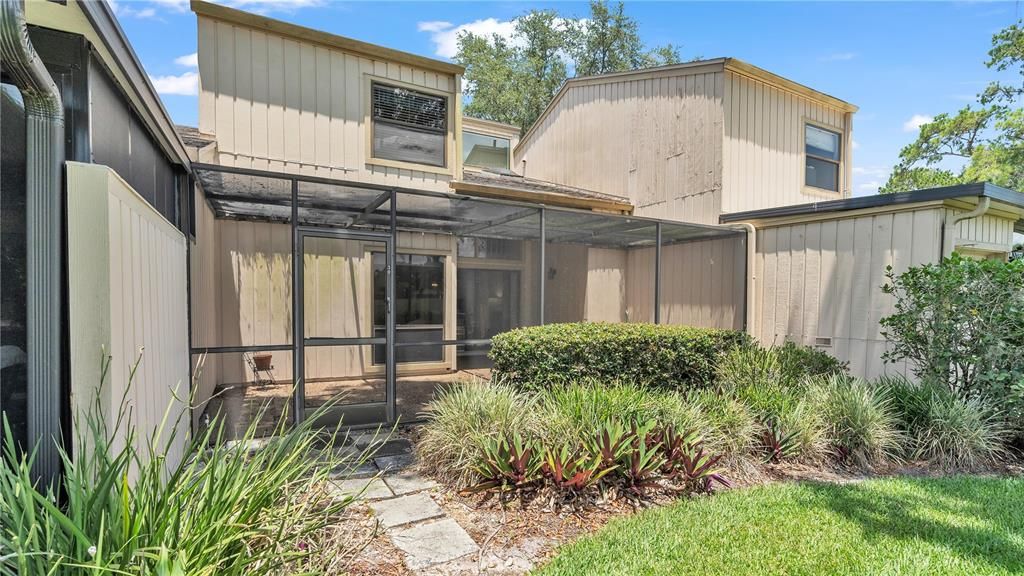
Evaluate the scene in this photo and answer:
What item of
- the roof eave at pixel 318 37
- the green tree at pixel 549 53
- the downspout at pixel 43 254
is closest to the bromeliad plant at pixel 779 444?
the downspout at pixel 43 254

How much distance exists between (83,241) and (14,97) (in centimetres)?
56

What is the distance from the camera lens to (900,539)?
2.89 meters

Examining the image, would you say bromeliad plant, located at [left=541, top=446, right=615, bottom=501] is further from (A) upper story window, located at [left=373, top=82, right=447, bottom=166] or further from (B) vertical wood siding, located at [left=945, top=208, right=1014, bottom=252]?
(A) upper story window, located at [left=373, top=82, right=447, bottom=166]

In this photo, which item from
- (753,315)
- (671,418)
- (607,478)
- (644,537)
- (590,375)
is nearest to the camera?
(644,537)

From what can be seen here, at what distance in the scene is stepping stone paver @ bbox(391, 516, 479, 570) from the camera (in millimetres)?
2660

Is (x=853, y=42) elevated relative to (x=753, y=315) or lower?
elevated

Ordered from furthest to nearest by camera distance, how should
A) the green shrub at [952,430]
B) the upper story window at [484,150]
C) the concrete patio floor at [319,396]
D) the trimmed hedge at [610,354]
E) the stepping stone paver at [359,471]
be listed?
the upper story window at [484,150] → the concrete patio floor at [319,396] → the trimmed hedge at [610,354] → the green shrub at [952,430] → the stepping stone paver at [359,471]

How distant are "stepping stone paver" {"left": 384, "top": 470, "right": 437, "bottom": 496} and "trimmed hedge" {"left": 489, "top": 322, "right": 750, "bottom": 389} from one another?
1475 mm

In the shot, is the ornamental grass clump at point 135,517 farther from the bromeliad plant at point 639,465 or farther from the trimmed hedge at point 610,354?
the trimmed hedge at point 610,354

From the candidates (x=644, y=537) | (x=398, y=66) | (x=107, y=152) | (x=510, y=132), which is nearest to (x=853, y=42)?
(x=510, y=132)

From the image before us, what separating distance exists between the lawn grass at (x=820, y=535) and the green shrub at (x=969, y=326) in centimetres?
156

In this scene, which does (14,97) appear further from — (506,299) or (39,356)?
(506,299)

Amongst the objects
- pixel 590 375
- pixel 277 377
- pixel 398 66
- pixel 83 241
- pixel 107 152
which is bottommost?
pixel 277 377

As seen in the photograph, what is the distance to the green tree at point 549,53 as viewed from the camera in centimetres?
2000
